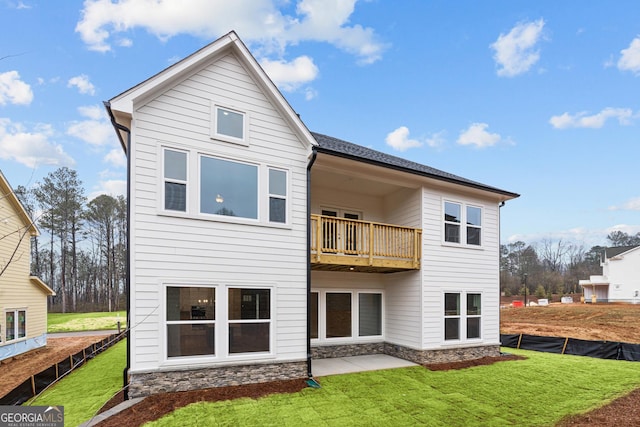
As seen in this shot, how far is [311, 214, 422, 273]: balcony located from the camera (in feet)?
30.5

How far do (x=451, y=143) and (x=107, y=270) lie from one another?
44.7 meters

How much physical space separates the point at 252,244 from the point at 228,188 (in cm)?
149

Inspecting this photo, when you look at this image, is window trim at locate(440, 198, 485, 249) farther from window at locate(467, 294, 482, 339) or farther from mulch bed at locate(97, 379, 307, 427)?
mulch bed at locate(97, 379, 307, 427)

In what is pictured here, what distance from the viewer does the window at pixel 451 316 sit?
1103 centimetres

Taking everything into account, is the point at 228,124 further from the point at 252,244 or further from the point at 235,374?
the point at 235,374

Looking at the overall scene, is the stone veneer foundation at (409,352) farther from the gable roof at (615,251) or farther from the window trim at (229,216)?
the gable roof at (615,251)

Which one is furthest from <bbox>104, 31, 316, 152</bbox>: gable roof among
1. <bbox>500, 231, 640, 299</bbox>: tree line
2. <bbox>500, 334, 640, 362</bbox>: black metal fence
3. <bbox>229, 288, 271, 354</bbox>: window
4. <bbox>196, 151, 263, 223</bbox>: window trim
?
<bbox>500, 231, 640, 299</bbox>: tree line

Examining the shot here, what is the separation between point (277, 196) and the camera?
8.66 m

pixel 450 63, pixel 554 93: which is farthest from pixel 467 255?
pixel 554 93

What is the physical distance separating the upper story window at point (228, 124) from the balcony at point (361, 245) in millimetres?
2877

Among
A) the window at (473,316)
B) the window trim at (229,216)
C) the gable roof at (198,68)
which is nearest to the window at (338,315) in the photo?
the window at (473,316)

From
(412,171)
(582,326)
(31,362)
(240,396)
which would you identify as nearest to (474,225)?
(412,171)

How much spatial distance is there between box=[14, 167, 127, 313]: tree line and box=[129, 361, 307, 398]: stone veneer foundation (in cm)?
3266

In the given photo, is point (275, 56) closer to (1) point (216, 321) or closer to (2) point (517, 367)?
(1) point (216, 321)
